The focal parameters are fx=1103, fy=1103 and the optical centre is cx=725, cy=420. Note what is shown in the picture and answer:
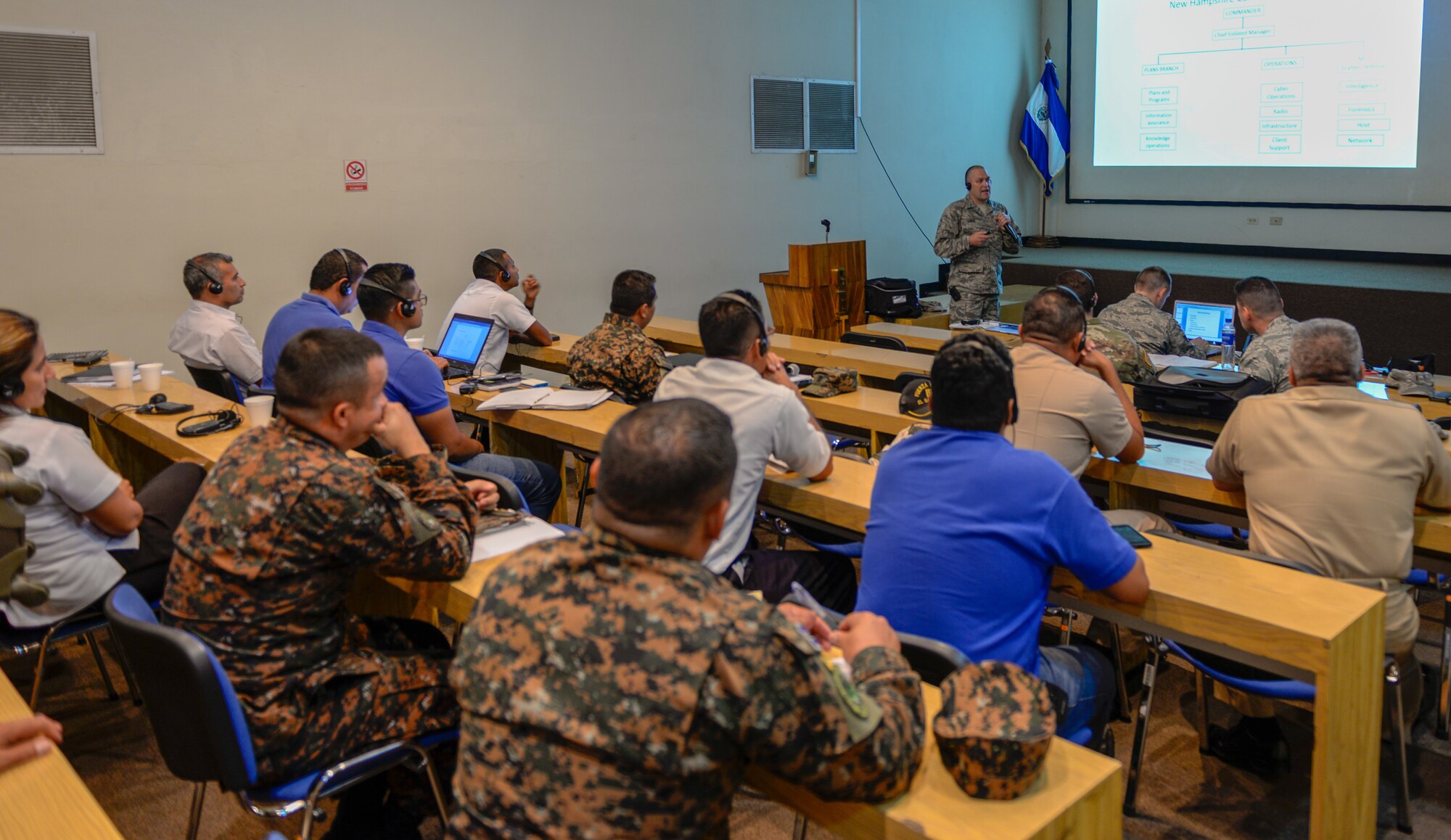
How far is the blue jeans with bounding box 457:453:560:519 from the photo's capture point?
3.81 meters

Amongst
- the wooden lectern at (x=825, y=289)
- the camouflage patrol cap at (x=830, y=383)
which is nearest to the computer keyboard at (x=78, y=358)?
the camouflage patrol cap at (x=830, y=383)

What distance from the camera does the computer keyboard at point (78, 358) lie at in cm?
502

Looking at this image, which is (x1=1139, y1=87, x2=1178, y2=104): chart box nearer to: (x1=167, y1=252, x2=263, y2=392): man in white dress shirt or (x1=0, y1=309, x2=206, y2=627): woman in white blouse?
(x1=167, y1=252, x2=263, y2=392): man in white dress shirt

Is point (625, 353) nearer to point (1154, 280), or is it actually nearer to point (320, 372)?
point (320, 372)

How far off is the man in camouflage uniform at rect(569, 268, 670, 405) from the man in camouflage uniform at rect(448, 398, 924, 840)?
2.67m

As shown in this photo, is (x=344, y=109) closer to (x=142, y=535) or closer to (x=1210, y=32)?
(x=142, y=535)

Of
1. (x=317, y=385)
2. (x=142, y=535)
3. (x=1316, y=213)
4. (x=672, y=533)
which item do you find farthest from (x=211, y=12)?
(x=1316, y=213)

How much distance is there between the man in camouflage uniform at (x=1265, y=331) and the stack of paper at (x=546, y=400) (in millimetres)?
2519

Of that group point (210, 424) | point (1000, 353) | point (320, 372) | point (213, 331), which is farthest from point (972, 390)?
point (213, 331)

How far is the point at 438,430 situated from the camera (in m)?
3.57

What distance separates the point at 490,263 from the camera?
5406mm

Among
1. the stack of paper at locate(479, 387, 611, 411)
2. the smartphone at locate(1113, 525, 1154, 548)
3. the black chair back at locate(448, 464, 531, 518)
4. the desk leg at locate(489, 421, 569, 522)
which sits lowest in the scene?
the desk leg at locate(489, 421, 569, 522)

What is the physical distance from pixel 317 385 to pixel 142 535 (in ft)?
4.15

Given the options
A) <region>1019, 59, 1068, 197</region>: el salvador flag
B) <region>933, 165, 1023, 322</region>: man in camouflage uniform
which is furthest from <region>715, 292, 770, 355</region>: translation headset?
<region>1019, 59, 1068, 197</region>: el salvador flag
